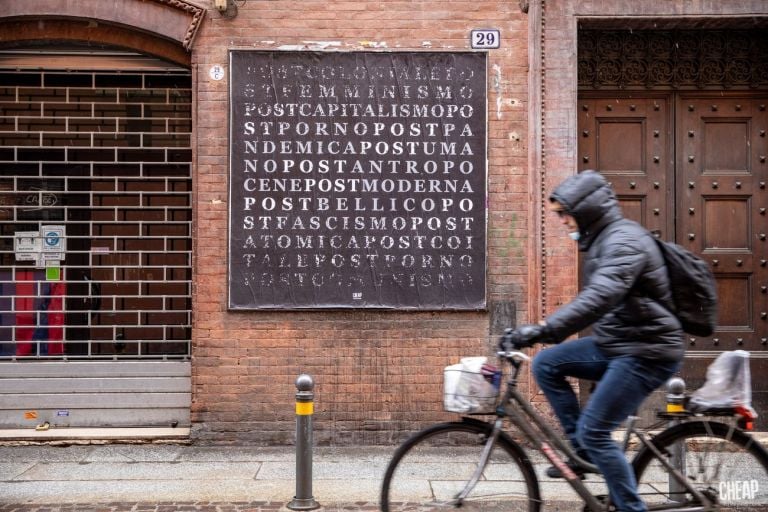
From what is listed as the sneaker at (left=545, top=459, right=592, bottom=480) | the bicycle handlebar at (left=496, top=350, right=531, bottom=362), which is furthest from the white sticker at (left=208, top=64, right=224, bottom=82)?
the sneaker at (left=545, top=459, right=592, bottom=480)

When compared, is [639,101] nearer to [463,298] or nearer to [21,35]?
[463,298]

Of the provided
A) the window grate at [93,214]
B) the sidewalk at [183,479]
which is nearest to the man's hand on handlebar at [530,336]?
the sidewalk at [183,479]

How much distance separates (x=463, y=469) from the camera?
4.96 m

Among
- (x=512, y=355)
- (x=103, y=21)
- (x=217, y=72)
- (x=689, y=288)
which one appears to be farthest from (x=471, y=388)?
(x=103, y=21)

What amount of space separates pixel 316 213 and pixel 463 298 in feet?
5.44

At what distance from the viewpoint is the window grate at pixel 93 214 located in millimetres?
9039

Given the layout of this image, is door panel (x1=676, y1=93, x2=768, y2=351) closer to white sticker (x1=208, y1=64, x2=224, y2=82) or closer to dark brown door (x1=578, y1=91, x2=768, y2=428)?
dark brown door (x1=578, y1=91, x2=768, y2=428)

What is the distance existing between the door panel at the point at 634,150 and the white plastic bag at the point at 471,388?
4.76 meters

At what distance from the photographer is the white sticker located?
28.1 ft

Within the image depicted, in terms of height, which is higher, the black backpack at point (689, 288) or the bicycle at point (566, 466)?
the black backpack at point (689, 288)

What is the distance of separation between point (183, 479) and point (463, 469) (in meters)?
3.21

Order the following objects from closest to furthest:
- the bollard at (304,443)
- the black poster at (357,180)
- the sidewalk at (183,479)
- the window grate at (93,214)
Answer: the bollard at (304,443) < the sidewalk at (183,479) < the black poster at (357,180) < the window grate at (93,214)

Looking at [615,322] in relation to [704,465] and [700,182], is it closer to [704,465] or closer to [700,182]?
[704,465]

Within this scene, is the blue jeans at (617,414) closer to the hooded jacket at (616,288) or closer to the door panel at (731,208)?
the hooded jacket at (616,288)
